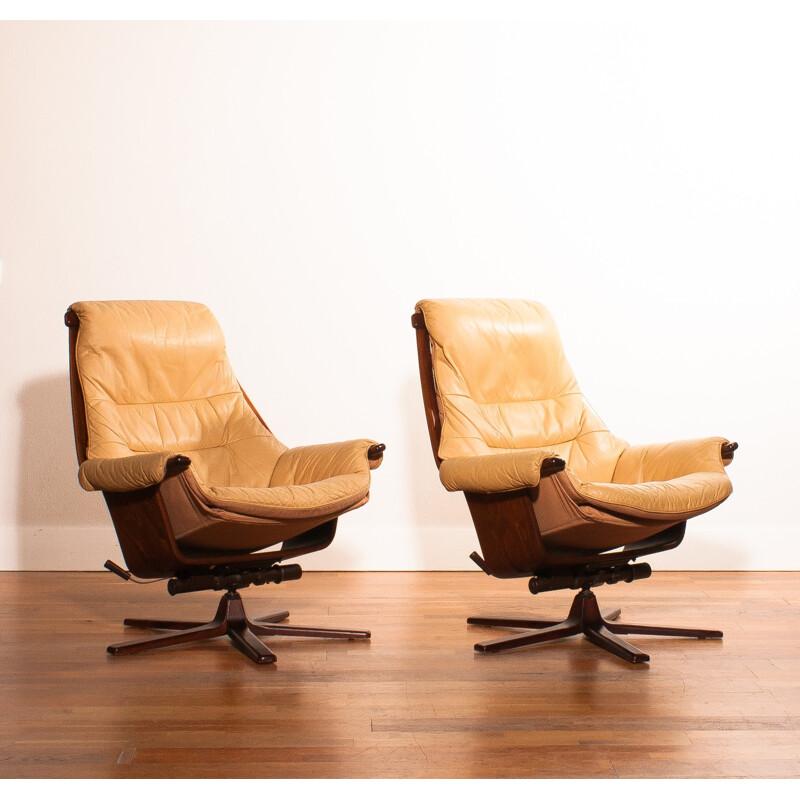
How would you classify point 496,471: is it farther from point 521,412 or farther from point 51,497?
point 51,497

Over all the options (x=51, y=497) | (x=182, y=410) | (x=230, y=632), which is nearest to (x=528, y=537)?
(x=230, y=632)

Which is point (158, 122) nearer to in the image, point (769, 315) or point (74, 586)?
point (74, 586)

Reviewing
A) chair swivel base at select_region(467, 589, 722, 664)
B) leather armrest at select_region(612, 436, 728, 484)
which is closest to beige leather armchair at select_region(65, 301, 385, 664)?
chair swivel base at select_region(467, 589, 722, 664)

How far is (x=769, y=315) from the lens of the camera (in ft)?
13.1

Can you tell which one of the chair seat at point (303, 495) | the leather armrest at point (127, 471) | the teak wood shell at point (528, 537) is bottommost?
the teak wood shell at point (528, 537)

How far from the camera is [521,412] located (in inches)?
122

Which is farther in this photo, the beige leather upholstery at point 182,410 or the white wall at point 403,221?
the white wall at point 403,221

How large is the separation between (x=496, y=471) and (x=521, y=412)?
0.62 metres

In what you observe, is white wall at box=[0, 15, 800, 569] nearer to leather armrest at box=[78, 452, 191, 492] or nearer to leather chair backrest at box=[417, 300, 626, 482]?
leather chair backrest at box=[417, 300, 626, 482]

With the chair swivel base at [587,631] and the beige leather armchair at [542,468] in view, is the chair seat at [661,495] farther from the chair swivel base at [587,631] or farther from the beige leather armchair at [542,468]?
the chair swivel base at [587,631]

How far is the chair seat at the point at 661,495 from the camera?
2438 mm

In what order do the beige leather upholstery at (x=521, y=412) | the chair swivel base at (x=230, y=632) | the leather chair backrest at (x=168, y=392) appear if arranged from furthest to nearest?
the leather chair backrest at (x=168, y=392)
the beige leather upholstery at (x=521, y=412)
the chair swivel base at (x=230, y=632)

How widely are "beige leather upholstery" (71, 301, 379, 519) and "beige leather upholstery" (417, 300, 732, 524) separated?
32 cm

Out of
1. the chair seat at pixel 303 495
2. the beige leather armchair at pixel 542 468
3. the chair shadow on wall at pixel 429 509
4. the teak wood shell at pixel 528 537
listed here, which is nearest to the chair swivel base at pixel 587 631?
the beige leather armchair at pixel 542 468
